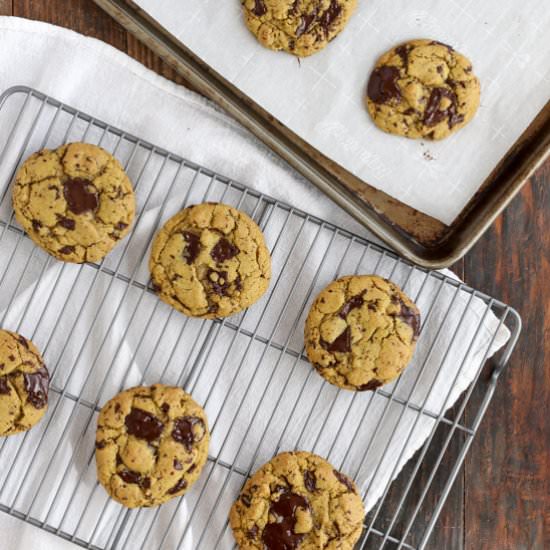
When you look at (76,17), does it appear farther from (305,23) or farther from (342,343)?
(342,343)

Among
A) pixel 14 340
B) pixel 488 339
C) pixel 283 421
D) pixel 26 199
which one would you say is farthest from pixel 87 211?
pixel 488 339

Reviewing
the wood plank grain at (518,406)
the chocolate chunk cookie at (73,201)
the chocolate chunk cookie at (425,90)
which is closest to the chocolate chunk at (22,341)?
the chocolate chunk cookie at (73,201)

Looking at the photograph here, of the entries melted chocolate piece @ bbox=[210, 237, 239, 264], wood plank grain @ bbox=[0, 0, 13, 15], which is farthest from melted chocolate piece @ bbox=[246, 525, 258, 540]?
wood plank grain @ bbox=[0, 0, 13, 15]

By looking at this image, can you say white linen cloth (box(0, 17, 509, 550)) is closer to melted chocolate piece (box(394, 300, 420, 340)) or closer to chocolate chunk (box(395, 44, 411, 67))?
melted chocolate piece (box(394, 300, 420, 340))

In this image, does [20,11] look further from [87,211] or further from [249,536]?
[249,536]

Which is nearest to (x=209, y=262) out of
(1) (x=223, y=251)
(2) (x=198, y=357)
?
(1) (x=223, y=251)

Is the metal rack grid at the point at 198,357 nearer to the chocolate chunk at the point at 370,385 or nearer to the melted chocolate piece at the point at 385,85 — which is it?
the chocolate chunk at the point at 370,385
